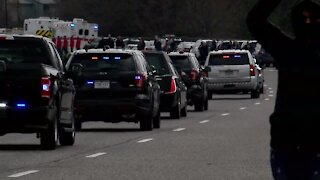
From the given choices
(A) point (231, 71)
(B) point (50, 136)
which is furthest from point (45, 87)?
(A) point (231, 71)

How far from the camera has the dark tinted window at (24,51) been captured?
2055 centimetres

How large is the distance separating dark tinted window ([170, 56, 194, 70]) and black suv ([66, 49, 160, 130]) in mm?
10616

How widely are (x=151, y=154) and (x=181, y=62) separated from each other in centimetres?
1691

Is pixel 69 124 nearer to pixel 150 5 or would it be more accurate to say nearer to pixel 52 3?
pixel 150 5

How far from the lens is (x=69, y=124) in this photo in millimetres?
21094

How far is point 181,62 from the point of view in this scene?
3638 cm

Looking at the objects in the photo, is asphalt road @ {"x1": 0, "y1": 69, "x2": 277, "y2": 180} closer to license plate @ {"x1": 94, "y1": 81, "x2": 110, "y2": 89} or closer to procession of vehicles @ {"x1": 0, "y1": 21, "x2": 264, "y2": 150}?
procession of vehicles @ {"x1": 0, "y1": 21, "x2": 264, "y2": 150}

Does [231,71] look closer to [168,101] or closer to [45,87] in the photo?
[168,101]

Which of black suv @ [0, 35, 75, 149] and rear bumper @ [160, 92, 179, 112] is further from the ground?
black suv @ [0, 35, 75, 149]

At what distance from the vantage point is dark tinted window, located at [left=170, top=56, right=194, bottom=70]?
36062 millimetres

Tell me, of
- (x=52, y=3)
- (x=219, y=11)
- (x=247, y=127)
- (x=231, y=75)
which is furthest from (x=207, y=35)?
(x=247, y=127)

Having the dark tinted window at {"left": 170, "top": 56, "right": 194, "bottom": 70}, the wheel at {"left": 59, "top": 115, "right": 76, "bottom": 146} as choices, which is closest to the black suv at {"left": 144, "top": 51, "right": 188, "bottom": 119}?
the dark tinted window at {"left": 170, "top": 56, "right": 194, "bottom": 70}

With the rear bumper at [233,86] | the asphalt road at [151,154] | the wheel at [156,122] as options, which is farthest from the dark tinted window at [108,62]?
the rear bumper at [233,86]

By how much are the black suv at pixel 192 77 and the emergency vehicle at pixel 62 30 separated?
3582 cm
